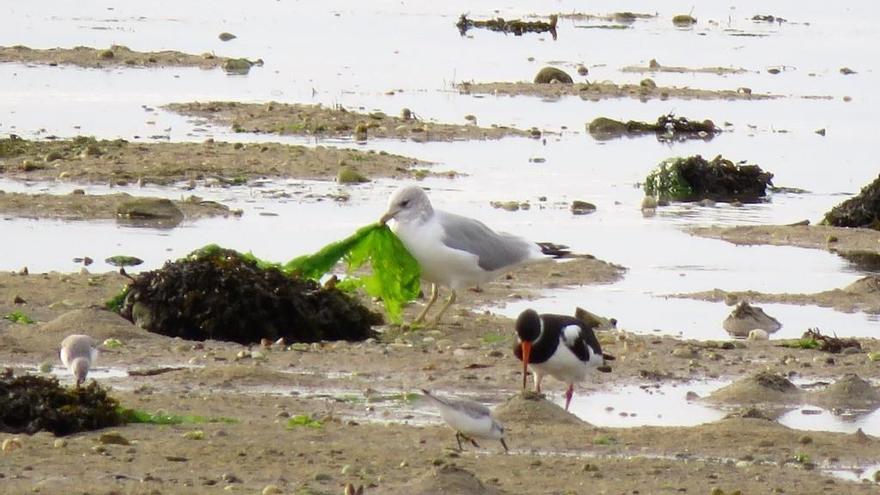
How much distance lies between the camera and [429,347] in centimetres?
1321

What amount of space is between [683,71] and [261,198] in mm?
16489

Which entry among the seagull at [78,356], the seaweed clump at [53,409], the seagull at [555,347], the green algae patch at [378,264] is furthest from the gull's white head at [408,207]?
the seaweed clump at [53,409]

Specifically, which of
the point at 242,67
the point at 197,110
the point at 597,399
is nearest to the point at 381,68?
the point at 242,67

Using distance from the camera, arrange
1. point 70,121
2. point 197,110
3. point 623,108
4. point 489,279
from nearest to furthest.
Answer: point 489,279
point 70,121
point 197,110
point 623,108

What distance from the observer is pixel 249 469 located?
919cm

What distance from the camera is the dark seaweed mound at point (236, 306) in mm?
13211

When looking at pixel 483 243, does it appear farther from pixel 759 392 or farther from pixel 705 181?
pixel 705 181

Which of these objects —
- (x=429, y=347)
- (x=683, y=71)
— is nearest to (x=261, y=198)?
(x=429, y=347)

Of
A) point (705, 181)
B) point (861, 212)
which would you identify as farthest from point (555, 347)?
point (705, 181)

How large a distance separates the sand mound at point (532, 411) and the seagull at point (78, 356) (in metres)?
2.22

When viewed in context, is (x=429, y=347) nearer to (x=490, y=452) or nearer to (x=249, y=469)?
(x=490, y=452)

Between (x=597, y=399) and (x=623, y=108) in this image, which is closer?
(x=597, y=399)

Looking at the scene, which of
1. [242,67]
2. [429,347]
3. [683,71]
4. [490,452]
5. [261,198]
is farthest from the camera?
[683,71]

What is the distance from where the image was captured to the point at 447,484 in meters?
8.72
